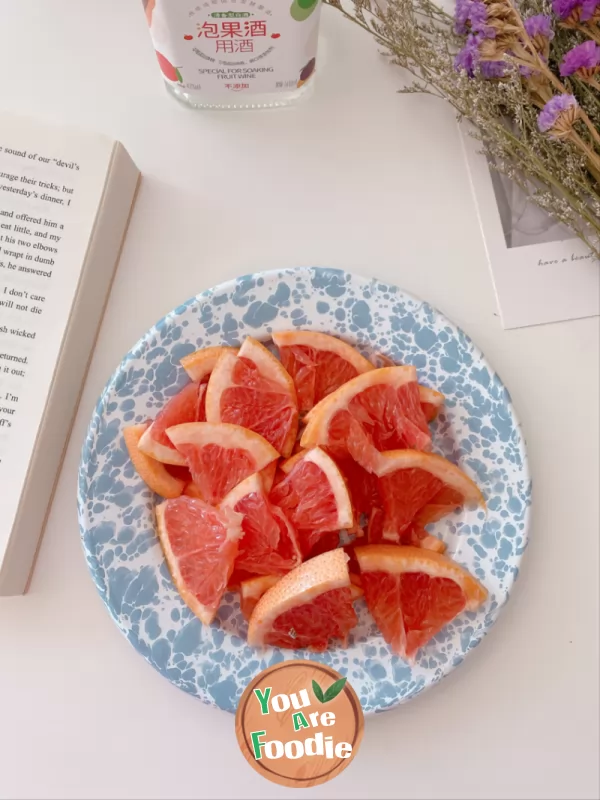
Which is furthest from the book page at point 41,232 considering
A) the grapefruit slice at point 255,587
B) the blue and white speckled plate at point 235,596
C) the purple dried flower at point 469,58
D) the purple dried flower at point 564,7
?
the purple dried flower at point 564,7

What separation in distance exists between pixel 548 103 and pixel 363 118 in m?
0.25

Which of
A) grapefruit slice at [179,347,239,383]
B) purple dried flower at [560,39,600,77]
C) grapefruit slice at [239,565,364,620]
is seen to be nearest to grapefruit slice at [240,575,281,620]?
grapefruit slice at [239,565,364,620]

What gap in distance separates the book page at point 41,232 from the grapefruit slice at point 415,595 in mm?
437

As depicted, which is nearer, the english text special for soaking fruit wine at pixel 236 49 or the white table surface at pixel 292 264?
the english text special for soaking fruit wine at pixel 236 49

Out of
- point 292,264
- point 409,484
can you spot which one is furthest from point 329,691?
point 292,264

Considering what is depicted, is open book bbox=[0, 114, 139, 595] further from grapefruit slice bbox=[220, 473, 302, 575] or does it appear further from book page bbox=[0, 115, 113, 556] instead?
grapefruit slice bbox=[220, 473, 302, 575]

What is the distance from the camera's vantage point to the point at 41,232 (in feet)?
2.50

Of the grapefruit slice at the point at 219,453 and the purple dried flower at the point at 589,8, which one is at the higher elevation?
the purple dried flower at the point at 589,8

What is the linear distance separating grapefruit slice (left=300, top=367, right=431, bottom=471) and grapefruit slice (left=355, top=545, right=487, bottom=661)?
110 mm

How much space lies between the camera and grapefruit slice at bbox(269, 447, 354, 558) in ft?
2.28

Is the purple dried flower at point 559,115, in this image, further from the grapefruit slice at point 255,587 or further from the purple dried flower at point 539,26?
the grapefruit slice at point 255,587

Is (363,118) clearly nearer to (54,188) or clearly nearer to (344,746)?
(54,188)

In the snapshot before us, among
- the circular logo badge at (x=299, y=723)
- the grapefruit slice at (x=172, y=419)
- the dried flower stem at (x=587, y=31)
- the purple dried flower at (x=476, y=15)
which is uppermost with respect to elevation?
the purple dried flower at (x=476, y=15)

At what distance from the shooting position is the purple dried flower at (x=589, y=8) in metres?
0.66
